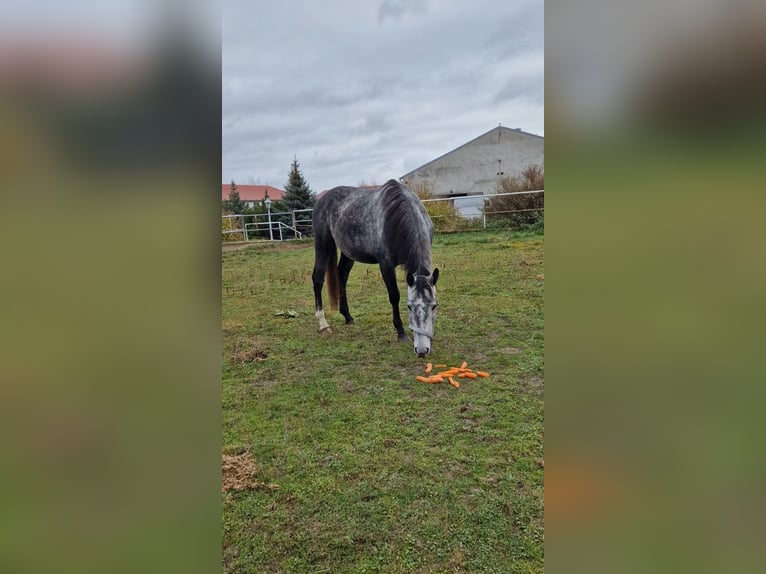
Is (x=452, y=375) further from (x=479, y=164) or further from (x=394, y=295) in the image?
(x=479, y=164)

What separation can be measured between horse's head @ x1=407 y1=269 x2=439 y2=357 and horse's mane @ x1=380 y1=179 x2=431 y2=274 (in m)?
0.17

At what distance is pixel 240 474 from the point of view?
237cm

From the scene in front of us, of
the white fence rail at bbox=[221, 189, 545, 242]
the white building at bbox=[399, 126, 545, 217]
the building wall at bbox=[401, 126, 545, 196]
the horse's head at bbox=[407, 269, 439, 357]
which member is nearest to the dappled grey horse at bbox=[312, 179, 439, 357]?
the horse's head at bbox=[407, 269, 439, 357]

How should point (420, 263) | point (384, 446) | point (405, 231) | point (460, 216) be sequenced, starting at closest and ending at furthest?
point (384, 446), point (420, 263), point (405, 231), point (460, 216)

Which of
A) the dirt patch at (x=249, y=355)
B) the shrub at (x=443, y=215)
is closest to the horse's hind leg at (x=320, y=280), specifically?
the dirt patch at (x=249, y=355)

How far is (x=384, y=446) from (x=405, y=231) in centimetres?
242

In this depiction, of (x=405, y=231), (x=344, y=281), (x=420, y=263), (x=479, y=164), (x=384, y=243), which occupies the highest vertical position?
(x=479, y=164)

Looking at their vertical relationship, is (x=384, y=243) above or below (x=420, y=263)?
above

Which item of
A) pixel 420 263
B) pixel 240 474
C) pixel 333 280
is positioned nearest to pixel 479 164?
pixel 333 280

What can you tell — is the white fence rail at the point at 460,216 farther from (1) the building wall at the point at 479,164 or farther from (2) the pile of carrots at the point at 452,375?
(2) the pile of carrots at the point at 452,375

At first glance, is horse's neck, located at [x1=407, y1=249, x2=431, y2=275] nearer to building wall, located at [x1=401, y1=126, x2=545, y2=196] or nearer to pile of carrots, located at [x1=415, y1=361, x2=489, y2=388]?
pile of carrots, located at [x1=415, y1=361, x2=489, y2=388]

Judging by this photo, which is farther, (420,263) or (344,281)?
(344,281)

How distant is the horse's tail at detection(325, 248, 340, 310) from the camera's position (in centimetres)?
565
